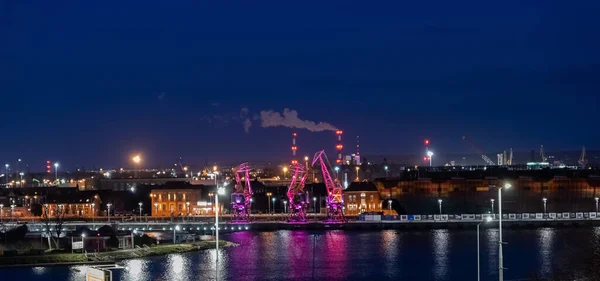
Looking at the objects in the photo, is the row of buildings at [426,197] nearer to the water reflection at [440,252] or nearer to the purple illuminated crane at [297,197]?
the purple illuminated crane at [297,197]

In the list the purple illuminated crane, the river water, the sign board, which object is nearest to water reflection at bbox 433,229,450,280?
the river water

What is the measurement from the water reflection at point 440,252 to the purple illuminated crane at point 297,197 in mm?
6642

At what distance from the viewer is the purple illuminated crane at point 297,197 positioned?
38938mm

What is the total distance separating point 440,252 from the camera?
25938mm

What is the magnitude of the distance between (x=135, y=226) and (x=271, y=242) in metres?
7.04

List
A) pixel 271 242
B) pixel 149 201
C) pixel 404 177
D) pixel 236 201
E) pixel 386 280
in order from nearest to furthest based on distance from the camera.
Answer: pixel 386 280 < pixel 271 242 < pixel 236 201 < pixel 404 177 < pixel 149 201

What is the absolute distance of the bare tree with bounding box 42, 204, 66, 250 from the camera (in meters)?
27.3

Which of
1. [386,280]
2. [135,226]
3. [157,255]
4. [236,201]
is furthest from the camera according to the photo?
[236,201]

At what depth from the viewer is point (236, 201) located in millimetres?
41281

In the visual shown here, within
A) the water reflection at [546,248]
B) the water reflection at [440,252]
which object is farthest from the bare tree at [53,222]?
the water reflection at [546,248]

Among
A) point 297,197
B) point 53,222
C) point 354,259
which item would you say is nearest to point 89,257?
point 354,259

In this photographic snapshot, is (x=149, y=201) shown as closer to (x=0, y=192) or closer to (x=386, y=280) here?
(x=0, y=192)

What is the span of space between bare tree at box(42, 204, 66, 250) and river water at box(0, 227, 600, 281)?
14.4 feet

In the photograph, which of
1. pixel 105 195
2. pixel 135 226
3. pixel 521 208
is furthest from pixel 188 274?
pixel 105 195
